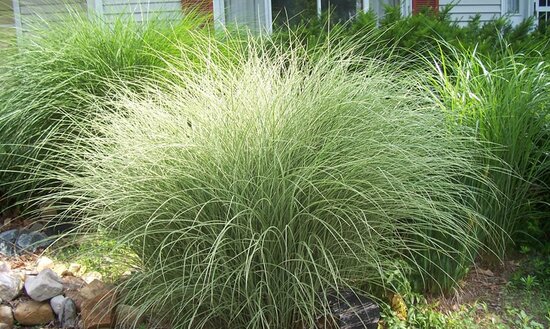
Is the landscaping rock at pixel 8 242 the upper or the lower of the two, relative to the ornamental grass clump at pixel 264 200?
lower

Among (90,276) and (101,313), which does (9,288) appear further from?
(101,313)

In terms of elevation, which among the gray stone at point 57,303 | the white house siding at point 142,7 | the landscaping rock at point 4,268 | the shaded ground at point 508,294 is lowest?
the shaded ground at point 508,294

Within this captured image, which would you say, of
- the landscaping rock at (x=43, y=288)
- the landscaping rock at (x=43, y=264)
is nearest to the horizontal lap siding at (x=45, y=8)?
the landscaping rock at (x=43, y=264)

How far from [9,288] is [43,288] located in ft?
0.73

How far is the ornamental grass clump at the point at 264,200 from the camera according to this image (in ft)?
8.12

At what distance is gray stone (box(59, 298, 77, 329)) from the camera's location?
2965 mm

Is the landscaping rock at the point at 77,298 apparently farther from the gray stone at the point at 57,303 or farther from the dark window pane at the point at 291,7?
the dark window pane at the point at 291,7

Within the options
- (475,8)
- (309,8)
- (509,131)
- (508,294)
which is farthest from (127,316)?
(475,8)

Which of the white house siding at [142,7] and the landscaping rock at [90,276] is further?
the white house siding at [142,7]

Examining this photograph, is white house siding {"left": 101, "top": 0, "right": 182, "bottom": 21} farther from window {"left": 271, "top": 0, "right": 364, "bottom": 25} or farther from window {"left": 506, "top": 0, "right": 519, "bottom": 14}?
window {"left": 506, "top": 0, "right": 519, "bottom": 14}

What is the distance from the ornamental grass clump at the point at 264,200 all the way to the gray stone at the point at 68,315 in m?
0.35


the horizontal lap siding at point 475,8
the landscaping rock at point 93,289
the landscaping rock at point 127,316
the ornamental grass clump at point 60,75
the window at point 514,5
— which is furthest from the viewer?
the window at point 514,5

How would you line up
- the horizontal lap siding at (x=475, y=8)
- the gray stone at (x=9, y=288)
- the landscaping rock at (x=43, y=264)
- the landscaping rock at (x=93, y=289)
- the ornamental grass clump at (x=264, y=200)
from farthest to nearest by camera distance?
the horizontal lap siding at (x=475, y=8) < the landscaping rock at (x=43, y=264) < the gray stone at (x=9, y=288) < the landscaping rock at (x=93, y=289) < the ornamental grass clump at (x=264, y=200)

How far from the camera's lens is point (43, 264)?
346cm
